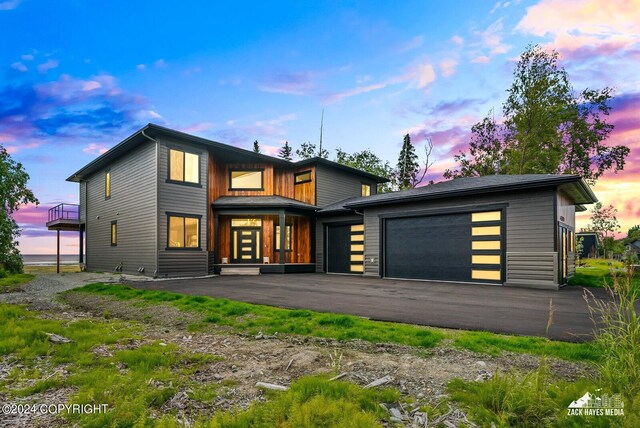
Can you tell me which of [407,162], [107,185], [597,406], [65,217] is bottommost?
[597,406]

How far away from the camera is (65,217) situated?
21.7 meters

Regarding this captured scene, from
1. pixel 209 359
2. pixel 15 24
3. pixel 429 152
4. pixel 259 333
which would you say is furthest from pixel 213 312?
pixel 429 152

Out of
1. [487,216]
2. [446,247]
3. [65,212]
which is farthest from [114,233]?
[487,216]

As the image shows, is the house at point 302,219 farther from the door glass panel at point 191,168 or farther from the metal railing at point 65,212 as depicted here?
the metal railing at point 65,212

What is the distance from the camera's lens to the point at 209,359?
11.7ft

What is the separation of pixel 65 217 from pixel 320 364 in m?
25.4

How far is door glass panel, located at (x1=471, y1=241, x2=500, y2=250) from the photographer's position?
11.3 metres

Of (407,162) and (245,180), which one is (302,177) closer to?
(245,180)

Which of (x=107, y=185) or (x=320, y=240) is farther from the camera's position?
(x=107, y=185)

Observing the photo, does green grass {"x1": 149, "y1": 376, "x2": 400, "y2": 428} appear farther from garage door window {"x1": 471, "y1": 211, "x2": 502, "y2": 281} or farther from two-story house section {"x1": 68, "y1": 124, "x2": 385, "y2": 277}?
two-story house section {"x1": 68, "y1": 124, "x2": 385, "y2": 277}

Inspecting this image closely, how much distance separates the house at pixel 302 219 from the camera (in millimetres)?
10914

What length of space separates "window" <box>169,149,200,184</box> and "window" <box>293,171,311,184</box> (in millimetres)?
6394

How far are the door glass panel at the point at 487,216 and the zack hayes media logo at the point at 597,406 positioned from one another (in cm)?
1009

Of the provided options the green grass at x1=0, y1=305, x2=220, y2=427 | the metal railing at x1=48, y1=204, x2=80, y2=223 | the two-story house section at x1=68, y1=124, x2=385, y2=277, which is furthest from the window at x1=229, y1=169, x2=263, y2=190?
the green grass at x1=0, y1=305, x2=220, y2=427
